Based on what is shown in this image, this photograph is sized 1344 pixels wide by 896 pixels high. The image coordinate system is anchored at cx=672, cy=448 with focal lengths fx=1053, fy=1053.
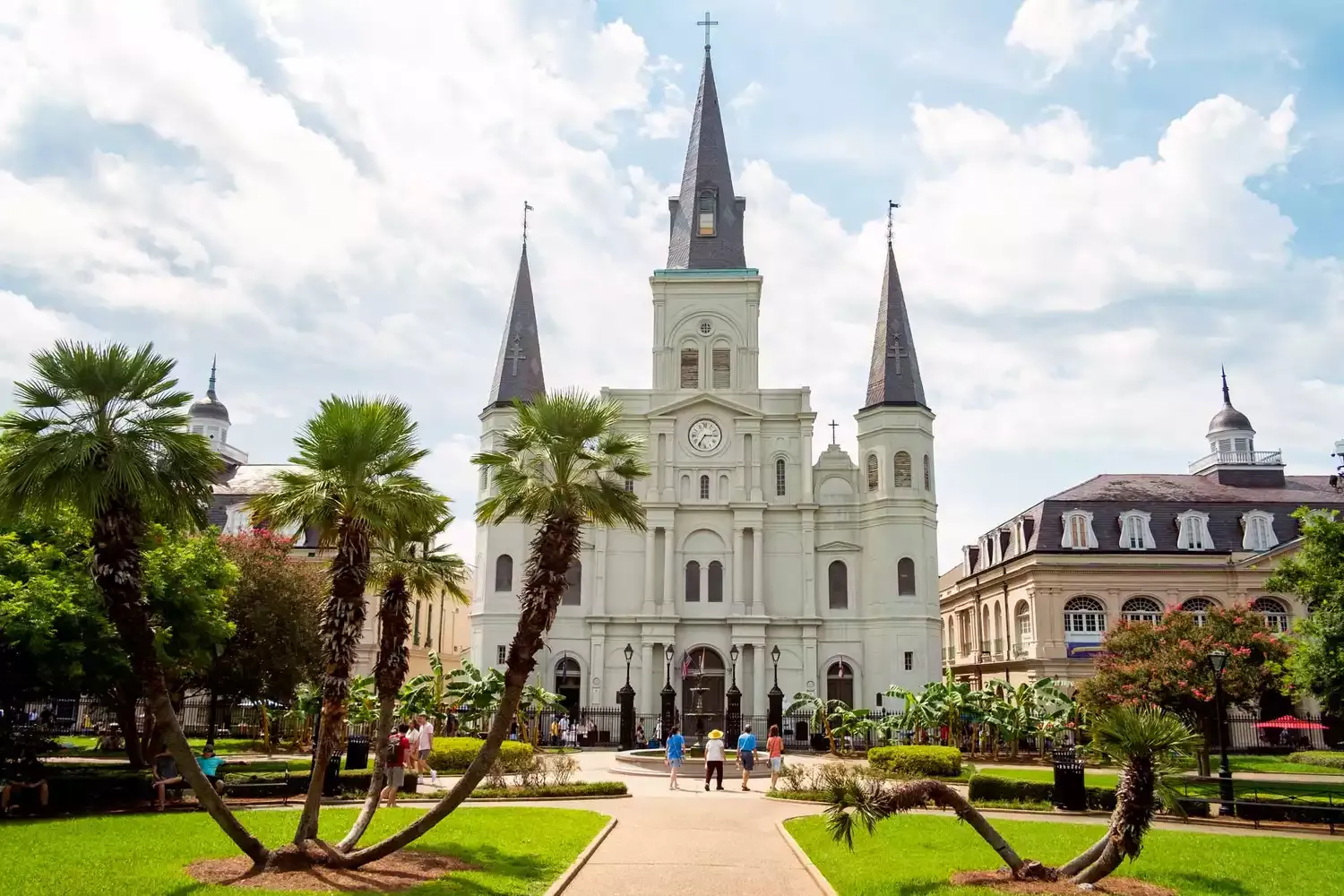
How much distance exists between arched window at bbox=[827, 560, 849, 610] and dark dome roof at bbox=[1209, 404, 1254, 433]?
28.3 metres

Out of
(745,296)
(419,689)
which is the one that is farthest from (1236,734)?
(419,689)

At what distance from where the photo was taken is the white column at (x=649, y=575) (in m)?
50.1

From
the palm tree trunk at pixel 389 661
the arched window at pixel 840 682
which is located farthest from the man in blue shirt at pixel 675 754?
the arched window at pixel 840 682

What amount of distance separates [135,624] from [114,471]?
1923 millimetres

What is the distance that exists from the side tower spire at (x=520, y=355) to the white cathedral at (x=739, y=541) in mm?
122

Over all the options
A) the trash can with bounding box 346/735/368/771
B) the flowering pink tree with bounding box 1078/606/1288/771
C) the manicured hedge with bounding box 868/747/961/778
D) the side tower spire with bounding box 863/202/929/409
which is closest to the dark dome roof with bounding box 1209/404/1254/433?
the side tower spire with bounding box 863/202/929/409

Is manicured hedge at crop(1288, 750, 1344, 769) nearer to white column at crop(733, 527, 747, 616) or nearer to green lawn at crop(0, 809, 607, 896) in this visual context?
white column at crop(733, 527, 747, 616)

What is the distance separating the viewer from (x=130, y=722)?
2728 centimetres

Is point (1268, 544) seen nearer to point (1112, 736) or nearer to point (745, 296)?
point (745, 296)

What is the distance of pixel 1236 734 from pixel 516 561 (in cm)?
3354

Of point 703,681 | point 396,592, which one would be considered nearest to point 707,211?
point 703,681

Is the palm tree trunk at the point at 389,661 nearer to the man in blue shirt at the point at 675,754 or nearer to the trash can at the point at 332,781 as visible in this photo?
Result: the trash can at the point at 332,781

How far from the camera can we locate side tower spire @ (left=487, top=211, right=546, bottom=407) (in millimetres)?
53316

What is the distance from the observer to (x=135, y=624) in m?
13.1
